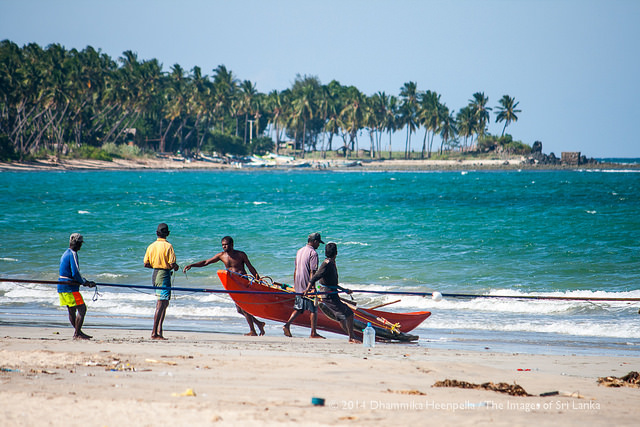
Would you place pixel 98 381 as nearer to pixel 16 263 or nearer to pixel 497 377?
pixel 497 377

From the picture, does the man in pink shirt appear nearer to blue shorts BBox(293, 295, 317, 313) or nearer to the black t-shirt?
blue shorts BBox(293, 295, 317, 313)

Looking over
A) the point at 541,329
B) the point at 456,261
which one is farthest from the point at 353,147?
the point at 541,329

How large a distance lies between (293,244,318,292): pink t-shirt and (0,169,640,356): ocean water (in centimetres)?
157

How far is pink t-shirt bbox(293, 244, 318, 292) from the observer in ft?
34.0

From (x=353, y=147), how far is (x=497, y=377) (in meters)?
142

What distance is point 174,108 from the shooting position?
109438 mm

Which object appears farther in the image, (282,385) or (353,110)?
(353,110)

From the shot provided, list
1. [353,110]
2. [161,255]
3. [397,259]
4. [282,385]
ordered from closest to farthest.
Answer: [282,385], [161,255], [397,259], [353,110]

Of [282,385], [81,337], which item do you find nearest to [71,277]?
[81,337]

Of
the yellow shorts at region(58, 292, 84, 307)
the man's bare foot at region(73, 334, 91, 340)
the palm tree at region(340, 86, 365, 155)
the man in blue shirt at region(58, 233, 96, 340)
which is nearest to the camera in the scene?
the man in blue shirt at region(58, 233, 96, 340)

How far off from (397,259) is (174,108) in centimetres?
9340

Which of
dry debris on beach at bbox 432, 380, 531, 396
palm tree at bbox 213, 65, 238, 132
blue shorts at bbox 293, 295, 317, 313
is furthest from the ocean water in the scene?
palm tree at bbox 213, 65, 238, 132

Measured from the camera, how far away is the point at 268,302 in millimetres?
10688

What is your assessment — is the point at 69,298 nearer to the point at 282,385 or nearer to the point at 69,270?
the point at 69,270
